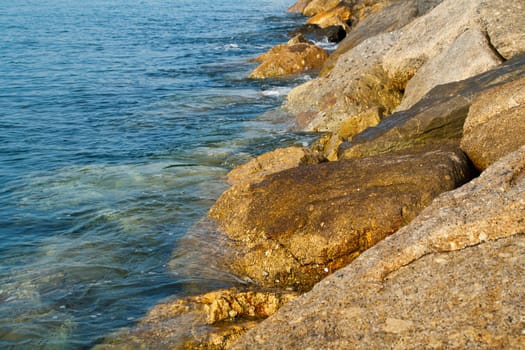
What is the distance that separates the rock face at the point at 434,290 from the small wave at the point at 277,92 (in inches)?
509

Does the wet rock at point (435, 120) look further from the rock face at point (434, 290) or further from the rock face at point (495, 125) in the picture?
the rock face at point (434, 290)

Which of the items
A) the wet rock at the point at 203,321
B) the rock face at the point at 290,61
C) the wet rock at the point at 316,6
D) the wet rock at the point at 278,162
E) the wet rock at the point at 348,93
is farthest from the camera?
the wet rock at the point at 316,6

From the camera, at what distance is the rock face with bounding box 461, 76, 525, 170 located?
680 cm

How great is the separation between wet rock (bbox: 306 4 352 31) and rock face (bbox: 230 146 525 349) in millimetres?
27375

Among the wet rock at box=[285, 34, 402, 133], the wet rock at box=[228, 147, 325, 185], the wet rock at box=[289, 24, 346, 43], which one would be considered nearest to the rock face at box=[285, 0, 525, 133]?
the wet rock at box=[285, 34, 402, 133]

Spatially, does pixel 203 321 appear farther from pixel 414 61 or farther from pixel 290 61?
pixel 290 61

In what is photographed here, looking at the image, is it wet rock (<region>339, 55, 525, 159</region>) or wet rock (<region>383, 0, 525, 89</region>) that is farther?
wet rock (<region>383, 0, 525, 89</region>)

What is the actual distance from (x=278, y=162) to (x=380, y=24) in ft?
35.9

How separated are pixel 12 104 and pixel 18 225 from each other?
30.1 ft

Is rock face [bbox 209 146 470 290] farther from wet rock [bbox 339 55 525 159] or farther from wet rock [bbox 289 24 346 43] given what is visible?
wet rock [bbox 289 24 346 43]

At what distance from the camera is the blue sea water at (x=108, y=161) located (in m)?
6.84

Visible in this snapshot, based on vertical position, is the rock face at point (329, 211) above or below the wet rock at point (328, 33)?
above

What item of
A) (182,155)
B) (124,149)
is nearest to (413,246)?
(182,155)

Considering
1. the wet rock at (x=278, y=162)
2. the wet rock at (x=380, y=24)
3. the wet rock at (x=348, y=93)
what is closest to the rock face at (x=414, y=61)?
the wet rock at (x=348, y=93)
